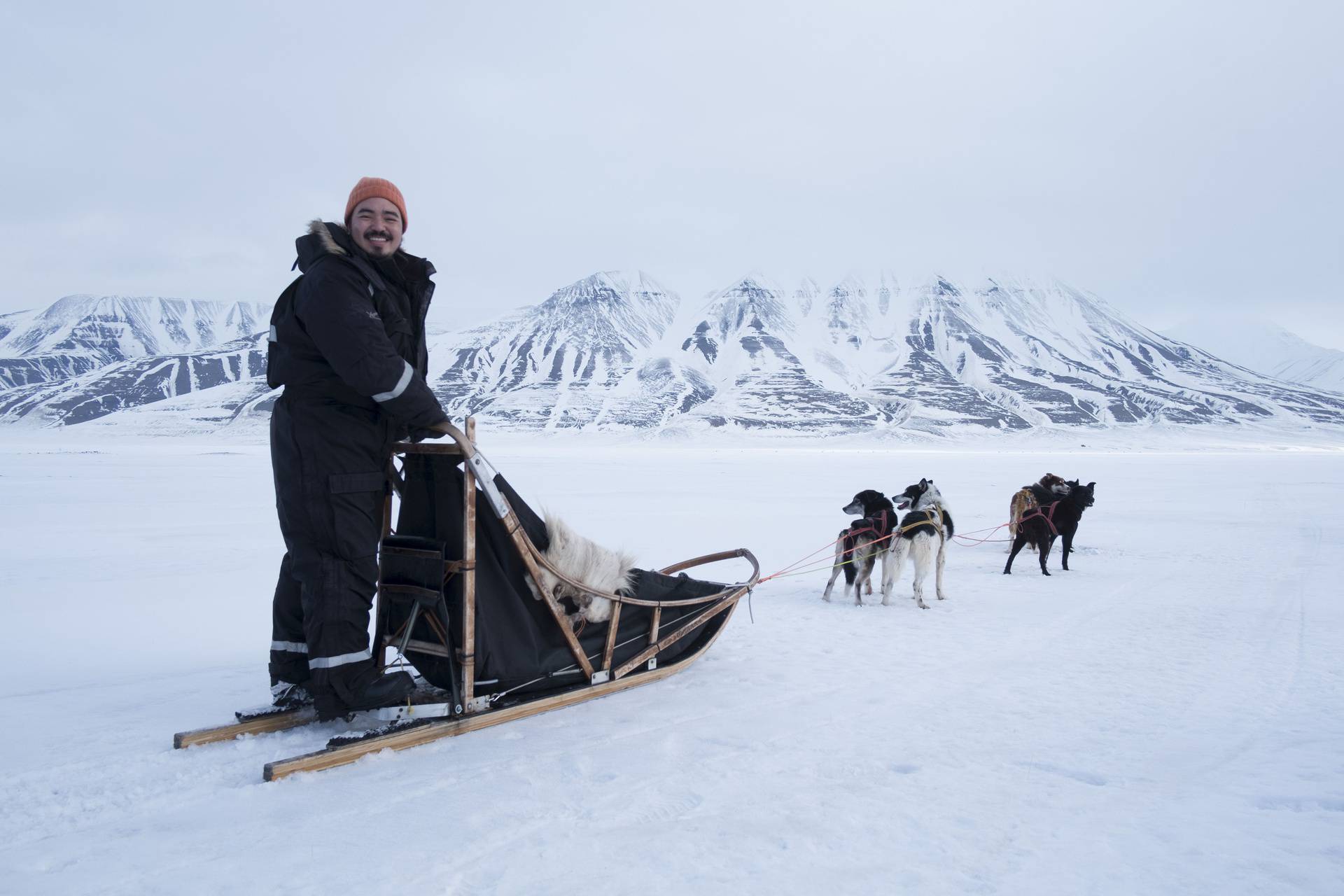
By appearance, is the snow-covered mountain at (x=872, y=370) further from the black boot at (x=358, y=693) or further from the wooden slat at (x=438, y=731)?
the black boot at (x=358, y=693)

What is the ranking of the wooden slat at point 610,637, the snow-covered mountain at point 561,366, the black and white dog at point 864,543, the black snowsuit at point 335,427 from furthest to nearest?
the snow-covered mountain at point 561,366 < the black and white dog at point 864,543 < the wooden slat at point 610,637 < the black snowsuit at point 335,427

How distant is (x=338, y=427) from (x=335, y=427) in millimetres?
13

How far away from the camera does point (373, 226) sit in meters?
3.11

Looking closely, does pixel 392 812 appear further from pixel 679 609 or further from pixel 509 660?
pixel 679 609

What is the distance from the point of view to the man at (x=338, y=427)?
2795mm

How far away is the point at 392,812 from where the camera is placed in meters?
2.48

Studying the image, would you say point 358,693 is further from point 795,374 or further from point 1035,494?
point 795,374

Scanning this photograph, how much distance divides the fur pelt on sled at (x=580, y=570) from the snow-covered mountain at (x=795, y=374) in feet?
254

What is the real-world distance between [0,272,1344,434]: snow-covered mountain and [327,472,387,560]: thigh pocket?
78294 millimetres

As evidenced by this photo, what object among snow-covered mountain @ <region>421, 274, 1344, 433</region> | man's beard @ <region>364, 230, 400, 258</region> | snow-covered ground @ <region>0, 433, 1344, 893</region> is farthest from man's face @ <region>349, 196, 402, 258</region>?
snow-covered mountain @ <region>421, 274, 1344, 433</region>

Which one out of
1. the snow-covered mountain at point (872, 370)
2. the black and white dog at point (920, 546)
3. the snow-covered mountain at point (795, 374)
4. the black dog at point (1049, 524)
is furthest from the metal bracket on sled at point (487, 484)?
the snow-covered mountain at point (872, 370)

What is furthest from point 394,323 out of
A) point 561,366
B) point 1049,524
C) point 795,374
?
point 561,366

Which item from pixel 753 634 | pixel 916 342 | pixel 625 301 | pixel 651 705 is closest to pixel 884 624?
pixel 753 634

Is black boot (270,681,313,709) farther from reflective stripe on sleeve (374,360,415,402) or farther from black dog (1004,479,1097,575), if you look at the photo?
black dog (1004,479,1097,575)
